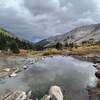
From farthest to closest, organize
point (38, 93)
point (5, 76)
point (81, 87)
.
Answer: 1. point (5, 76)
2. point (81, 87)
3. point (38, 93)

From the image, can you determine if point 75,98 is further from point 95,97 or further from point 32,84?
point 32,84

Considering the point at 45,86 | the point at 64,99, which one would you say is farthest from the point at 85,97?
the point at 45,86

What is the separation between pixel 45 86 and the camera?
5112 cm

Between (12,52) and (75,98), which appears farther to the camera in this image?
(12,52)

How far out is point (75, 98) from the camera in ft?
133

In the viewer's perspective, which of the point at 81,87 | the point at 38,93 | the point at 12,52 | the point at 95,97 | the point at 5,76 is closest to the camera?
the point at 95,97

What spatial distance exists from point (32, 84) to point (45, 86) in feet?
14.1

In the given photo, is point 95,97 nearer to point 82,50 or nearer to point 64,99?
point 64,99

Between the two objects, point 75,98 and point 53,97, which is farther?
point 75,98

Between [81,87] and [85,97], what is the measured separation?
9708 mm

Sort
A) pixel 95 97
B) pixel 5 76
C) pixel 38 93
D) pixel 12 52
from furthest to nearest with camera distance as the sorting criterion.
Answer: pixel 12 52, pixel 5 76, pixel 38 93, pixel 95 97

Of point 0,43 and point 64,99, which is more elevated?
point 0,43

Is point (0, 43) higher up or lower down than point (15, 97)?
higher up

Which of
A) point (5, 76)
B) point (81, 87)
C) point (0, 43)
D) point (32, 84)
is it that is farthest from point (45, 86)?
point (0, 43)
